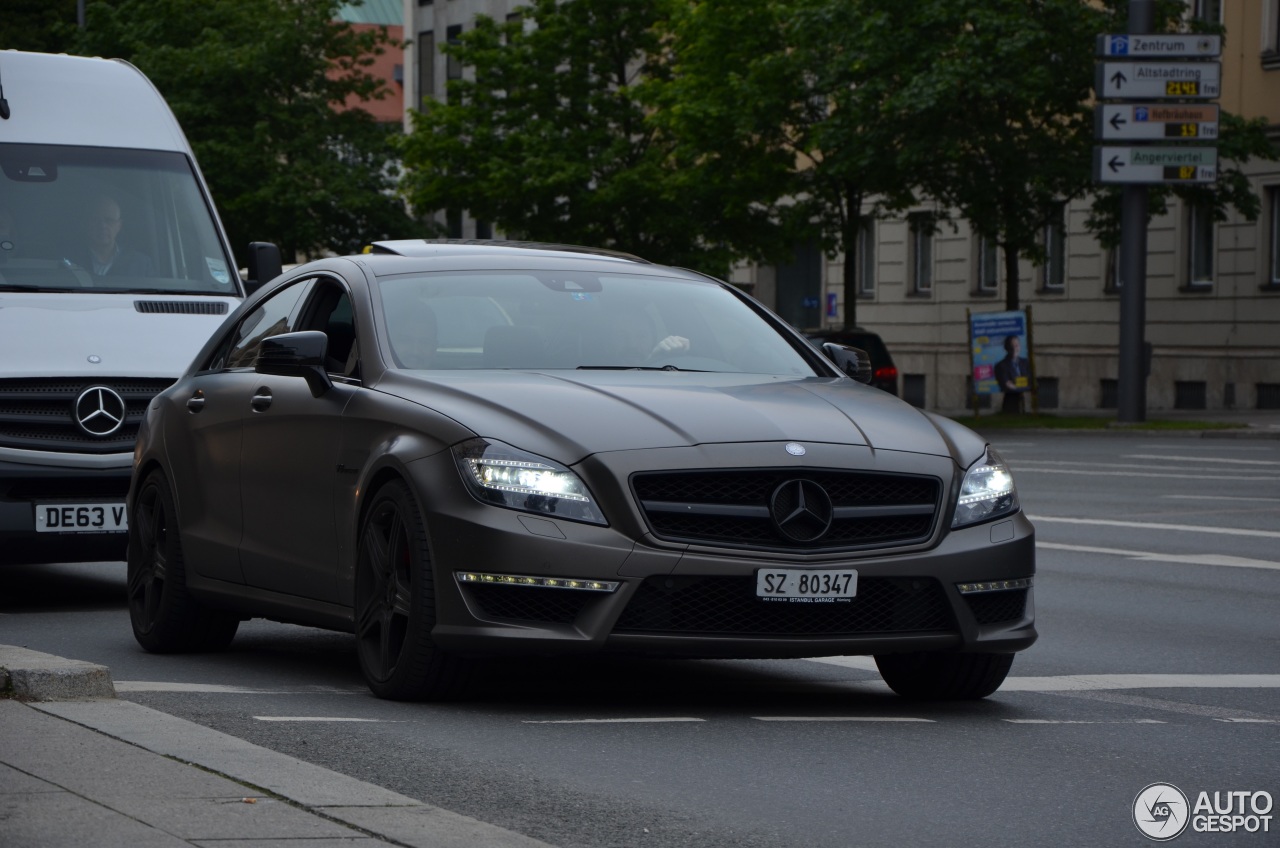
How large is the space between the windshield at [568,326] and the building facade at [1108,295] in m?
29.8

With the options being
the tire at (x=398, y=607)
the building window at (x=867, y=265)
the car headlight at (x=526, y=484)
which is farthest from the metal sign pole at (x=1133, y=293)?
the car headlight at (x=526, y=484)

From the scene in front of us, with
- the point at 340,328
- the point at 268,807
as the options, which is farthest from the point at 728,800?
the point at 340,328

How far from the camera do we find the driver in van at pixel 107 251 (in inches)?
488

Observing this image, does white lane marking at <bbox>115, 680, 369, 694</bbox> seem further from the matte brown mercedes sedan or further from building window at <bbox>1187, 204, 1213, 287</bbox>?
building window at <bbox>1187, 204, 1213, 287</bbox>

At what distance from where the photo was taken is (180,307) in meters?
12.1

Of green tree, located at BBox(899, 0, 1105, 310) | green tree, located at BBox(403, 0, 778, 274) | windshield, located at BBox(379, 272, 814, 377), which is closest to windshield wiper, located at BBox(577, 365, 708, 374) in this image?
windshield, located at BBox(379, 272, 814, 377)

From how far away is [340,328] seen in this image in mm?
8672

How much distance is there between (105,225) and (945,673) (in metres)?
6.46

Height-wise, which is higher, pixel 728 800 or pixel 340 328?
pixel 340 328

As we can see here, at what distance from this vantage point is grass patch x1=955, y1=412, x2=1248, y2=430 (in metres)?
33.8

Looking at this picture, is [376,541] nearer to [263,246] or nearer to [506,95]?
[263,246]

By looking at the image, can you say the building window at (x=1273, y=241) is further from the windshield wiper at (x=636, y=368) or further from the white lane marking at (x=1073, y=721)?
the white lane marking at (x=1073, y=721)

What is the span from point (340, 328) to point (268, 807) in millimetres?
3659

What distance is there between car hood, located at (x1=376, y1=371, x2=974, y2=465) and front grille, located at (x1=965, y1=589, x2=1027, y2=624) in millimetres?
470
